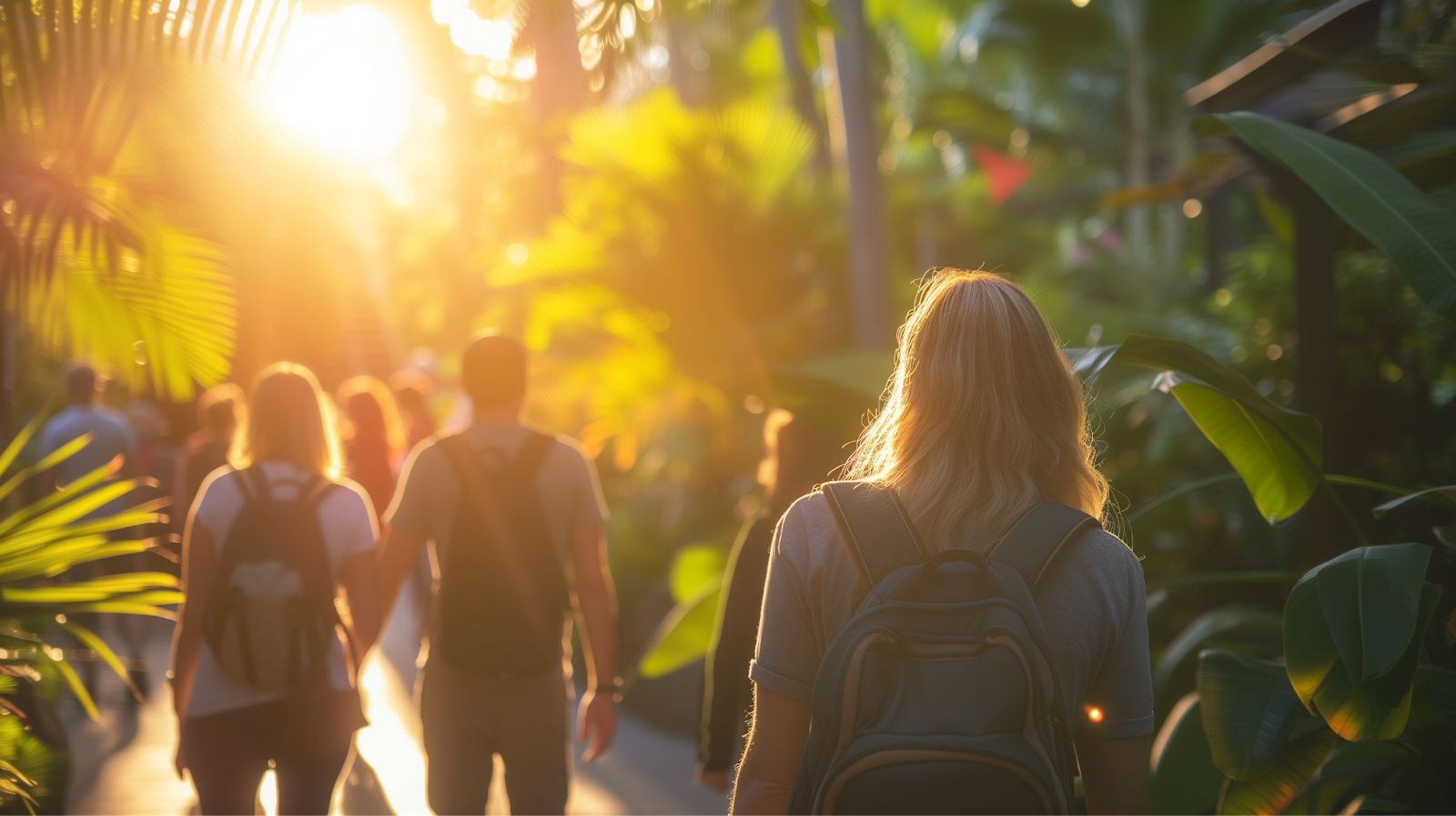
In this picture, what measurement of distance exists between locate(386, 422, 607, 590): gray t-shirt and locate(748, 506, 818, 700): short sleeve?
1.77m

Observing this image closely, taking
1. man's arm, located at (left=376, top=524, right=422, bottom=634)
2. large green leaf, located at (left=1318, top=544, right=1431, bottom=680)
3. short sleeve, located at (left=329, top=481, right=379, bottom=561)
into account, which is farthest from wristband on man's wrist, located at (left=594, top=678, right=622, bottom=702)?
large green leaf, located at (left=1318, top=544, right=1431, bottom=680)

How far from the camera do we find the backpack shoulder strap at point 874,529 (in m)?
1.66

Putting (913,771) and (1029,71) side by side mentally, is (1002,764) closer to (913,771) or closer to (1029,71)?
(913,771)

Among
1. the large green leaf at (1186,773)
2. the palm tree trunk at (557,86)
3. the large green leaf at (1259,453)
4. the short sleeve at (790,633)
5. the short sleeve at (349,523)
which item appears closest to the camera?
the short sleeve at (790,633)

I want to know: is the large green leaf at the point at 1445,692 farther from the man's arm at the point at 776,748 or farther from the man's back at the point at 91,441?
the man's back at the point at 91,441

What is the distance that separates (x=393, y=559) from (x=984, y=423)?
2.36 metres

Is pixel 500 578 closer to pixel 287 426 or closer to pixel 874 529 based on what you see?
pixel 287 426

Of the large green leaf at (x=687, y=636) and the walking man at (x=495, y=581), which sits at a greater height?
the walking man at (x=495, y=581)

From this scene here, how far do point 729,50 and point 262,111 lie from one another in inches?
673

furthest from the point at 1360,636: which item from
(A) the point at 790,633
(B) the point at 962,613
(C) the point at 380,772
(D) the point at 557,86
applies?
(D) the point at 557,86

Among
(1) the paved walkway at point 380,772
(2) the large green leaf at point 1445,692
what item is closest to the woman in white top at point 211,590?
(1) the paved walkway at point 380,772

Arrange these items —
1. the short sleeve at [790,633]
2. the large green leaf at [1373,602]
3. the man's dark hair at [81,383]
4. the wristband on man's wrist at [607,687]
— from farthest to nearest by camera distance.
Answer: the man's dark hair at [81,383] → the wristband on man's wrist at [607,687] → the large green leaf at [1373,602] → the short sleeve at [790,633]

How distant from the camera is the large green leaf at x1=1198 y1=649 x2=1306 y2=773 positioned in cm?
262

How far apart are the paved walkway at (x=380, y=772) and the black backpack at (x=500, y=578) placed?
156 cm
